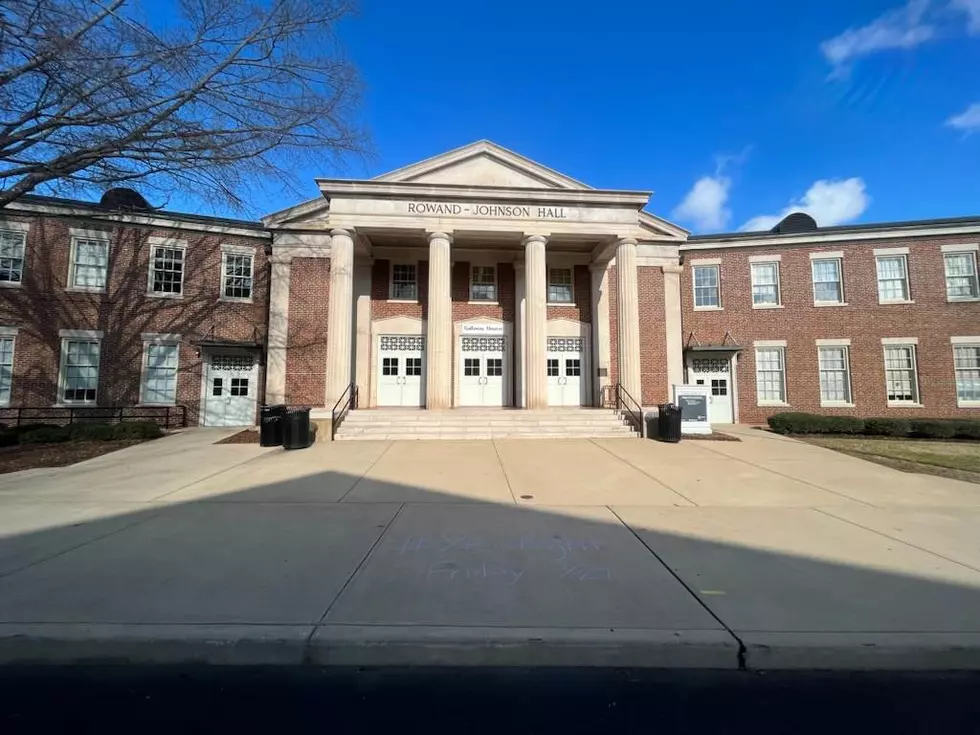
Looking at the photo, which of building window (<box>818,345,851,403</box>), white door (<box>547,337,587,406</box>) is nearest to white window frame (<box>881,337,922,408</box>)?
building window (<box>818,345,851,403</box>)

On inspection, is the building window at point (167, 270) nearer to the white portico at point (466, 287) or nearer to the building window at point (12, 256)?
the white portico at point (466, 287)

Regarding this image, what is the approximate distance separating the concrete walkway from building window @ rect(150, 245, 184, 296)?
11.6 m

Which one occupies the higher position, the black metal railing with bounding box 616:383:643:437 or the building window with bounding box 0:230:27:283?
the building window with bounding box 0:230:27:283

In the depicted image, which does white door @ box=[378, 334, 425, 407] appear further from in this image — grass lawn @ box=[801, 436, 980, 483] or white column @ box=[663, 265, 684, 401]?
grass lawn @ box=[801, 436, 980, 483]

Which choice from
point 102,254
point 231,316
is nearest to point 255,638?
point 231,316

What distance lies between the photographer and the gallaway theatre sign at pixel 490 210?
16734mm

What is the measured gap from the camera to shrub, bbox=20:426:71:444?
13.3 metres

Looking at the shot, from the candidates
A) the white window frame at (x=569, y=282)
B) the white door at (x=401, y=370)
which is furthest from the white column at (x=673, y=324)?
the white door at (x=401, y=370)

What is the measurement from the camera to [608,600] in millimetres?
3789

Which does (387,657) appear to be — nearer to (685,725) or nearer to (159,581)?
(685,725)

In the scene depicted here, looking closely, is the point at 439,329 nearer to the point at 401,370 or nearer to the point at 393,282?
the point at 401,370

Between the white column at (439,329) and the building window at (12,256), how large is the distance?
15.1 meters

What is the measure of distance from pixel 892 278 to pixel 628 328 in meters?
12.8

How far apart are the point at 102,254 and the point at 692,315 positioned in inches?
947
